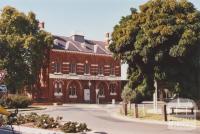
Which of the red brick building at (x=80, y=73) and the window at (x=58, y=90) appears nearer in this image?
the window at (x=58, y=90)

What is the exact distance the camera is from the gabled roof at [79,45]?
218 feet

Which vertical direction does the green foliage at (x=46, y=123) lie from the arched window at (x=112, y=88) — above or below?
below

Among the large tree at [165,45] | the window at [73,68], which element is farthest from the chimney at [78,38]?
the large tree at [165,45]

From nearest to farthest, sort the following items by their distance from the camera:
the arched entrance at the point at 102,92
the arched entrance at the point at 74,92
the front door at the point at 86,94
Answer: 1. the arched entrance at the point at 74,92
2. the front door at the point at 86,94
3. the arched entrance at the point at 102,92

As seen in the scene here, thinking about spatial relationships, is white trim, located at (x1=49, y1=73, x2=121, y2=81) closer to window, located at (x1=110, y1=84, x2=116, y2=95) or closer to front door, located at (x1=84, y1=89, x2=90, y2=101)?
window, located at (x1=110, y1=84, x2=116, y2=95)

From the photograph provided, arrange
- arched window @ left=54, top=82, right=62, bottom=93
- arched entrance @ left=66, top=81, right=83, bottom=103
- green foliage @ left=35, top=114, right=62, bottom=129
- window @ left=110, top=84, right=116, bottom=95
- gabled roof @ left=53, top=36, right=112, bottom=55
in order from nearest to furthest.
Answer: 1. green foliage @ left=35, top=114, right=62, bottom=129
2. arched window @ left=54, top=82, right=62, bottom=93
3. arched entrance @ left=66, top=81, right=83, bottom=103
4. gabled roof @ left=53, top=36, right=112, bottom=55
5. window @ left=110, top=84, right=116, bottom=95

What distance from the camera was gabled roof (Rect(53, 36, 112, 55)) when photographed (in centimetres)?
6650

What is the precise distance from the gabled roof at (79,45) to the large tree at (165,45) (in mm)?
37469

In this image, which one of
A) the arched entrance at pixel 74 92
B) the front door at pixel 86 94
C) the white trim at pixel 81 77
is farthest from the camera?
the front door at pixel 86 94

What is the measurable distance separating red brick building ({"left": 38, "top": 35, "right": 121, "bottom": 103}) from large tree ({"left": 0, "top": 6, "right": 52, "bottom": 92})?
605 centimetres

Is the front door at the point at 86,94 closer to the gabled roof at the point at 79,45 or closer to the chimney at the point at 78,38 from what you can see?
the gabled roof at the point at 79,45

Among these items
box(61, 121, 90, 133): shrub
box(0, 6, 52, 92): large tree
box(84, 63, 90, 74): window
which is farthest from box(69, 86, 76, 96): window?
box(61, 121, 90, 133): shrub

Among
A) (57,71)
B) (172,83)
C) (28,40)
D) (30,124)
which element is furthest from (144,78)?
(57,71)

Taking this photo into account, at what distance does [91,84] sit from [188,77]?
42602 mm
